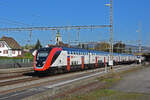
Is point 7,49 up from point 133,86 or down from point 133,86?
up

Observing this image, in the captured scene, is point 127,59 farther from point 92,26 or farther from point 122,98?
point 122,98

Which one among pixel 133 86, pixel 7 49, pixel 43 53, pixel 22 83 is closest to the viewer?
pixel 133 86

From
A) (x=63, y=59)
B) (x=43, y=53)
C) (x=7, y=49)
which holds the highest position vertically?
(x=7, y=49)

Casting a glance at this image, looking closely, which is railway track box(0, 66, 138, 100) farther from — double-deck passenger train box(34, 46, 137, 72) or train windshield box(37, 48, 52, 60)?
train windshield box(37, 48, 52, 60)

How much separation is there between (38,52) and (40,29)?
13513mm

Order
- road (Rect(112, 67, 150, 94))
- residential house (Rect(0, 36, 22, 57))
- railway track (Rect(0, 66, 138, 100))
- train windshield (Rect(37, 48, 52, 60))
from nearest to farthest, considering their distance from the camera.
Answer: road (Rect(112, 67, 150, 94))
railway track (Rect(0, 66, 138, 100))
train windshield (Rect(37, 48, 52, 60))
residential house (Rect(0, 36, 22, 57))

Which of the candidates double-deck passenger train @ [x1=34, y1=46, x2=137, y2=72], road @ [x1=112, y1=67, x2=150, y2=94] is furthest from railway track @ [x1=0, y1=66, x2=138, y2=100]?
road @ [x1=112, y1=67, x2=150, y2=94]

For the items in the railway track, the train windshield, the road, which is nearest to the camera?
the road

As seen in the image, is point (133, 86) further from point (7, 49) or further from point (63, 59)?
point (7, 49)

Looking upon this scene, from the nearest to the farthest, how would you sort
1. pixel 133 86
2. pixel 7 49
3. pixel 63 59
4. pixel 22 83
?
1. pixel 133 86
2. pixel 22 83
3. pixel 63 59
4. pixel 7 49

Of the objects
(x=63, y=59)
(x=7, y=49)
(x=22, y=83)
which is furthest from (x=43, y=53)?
(x=7, y=49)

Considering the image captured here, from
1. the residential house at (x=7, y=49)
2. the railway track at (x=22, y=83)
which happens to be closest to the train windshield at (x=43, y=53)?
the railway track at (x=22, y=83)

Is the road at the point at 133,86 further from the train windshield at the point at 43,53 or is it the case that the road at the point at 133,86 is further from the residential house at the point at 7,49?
the residential house at the point at 7,49

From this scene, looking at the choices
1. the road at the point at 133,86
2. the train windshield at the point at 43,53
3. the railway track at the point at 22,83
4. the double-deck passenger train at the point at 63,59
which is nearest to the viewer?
the road at the point at 133,86
